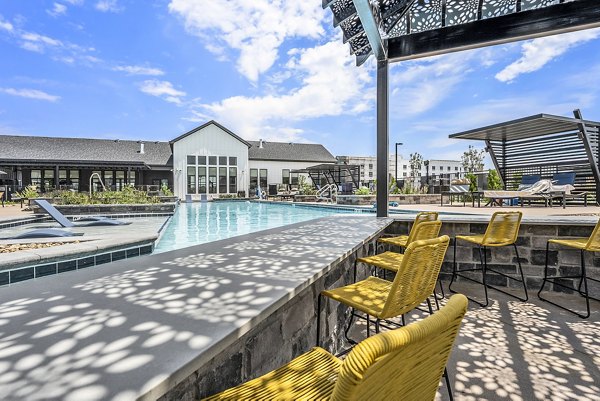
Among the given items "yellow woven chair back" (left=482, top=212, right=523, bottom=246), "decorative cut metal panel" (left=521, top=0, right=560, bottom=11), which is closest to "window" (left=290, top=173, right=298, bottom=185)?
"decorative cut metal panel" (left=521, top=0, right=560, bottom=11)

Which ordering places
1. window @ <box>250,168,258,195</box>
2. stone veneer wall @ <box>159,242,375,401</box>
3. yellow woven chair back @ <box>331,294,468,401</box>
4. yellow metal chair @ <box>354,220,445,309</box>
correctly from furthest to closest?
1. window @ <box>250,168,258,195</box>
2. yellow metal chair @ <box>354,220,445,309</box>
3. stone veneer wall @ <box>159,242,375,401</box>
4. yellow woven chair back @ <box>331,294,468,401</box>

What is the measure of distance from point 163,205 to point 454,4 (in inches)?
437

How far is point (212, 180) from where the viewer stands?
977 inches

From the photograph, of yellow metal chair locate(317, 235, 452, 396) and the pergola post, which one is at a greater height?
the pergola post

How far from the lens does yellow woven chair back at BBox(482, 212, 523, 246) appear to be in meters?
3.45

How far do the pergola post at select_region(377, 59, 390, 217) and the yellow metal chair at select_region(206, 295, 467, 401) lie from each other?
385 cm

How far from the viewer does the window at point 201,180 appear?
24.3 meters

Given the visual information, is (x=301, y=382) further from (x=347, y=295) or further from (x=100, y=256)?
(x=100, y=256)

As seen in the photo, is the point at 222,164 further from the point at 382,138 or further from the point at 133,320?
the point at 133,320

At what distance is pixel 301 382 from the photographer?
43.5 inches

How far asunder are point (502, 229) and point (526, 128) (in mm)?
7326

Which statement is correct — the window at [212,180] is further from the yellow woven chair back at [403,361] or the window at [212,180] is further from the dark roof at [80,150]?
the yellow woven chair back at [403,361]

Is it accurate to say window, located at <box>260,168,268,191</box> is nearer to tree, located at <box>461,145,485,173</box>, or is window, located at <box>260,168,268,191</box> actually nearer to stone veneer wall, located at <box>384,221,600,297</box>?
stone veneer wall, located at <box>384,221,600,297</box>

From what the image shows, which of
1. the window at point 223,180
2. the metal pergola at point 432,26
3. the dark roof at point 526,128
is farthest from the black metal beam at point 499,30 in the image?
the window at point 223,180
